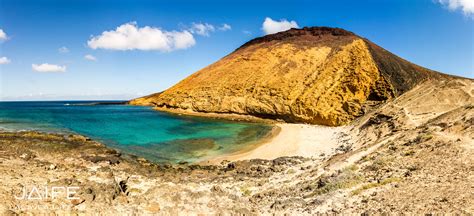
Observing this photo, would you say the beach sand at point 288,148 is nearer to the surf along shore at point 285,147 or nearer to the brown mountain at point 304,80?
the surf along shore at point 285,147

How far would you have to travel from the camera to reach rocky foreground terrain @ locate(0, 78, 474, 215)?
24.9 feet

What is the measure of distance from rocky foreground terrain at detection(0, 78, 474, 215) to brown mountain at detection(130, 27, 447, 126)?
19591mm

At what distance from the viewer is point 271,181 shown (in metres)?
12.0

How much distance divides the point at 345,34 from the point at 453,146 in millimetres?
43258

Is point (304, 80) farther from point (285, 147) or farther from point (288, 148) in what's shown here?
point (288, 148)

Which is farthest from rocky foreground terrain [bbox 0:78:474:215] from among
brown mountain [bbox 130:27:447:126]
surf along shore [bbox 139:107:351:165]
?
brown mountain [bbox 130:27:447:126]

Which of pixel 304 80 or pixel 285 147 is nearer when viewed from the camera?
pixel 285 147

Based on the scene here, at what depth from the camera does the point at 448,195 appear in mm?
7027

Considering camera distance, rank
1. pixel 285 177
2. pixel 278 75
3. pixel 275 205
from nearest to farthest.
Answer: pixel 275 205, pixel 285 177, pixel 278 75

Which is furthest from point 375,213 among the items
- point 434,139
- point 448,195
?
point 434,139

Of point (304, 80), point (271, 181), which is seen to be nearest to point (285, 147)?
point (271, 181)

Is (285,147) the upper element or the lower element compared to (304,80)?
lower

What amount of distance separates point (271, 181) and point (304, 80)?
29.1 meters

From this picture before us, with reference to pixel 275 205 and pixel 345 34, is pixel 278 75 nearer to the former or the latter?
pixel 345 34
